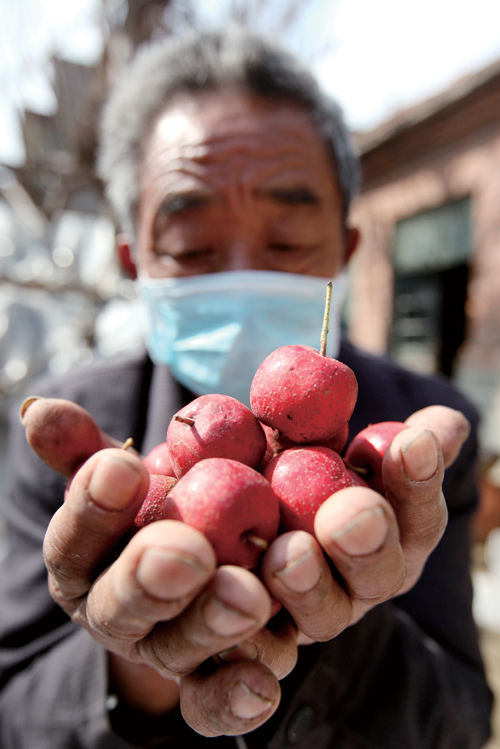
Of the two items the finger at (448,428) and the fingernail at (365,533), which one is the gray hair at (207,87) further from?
the fingernail at (365,533)

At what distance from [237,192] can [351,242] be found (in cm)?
84

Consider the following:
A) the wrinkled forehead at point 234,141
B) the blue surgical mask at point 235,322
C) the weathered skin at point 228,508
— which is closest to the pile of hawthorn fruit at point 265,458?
the weathered skin at point 228,508

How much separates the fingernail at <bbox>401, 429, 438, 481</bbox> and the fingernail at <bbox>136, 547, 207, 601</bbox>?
42 cm

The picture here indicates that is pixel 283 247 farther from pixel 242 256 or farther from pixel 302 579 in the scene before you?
pixel 302 579

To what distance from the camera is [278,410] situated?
3.26ft

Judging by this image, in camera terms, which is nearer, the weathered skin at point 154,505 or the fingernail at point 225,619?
the fingernail at point 225,619

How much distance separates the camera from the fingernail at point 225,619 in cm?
71

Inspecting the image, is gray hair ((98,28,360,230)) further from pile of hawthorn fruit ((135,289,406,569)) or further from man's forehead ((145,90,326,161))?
pile of hawthorn fruit ((135,289,406,569))

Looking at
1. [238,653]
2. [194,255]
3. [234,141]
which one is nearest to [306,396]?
[238,653]

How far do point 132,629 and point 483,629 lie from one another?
12.5ft

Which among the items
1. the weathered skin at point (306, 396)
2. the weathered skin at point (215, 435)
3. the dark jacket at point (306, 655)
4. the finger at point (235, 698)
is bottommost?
the dark jacket at point (306, 655)

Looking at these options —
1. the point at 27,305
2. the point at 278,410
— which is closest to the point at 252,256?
the point at 278,410

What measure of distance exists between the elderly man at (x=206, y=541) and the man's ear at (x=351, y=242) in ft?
0.05

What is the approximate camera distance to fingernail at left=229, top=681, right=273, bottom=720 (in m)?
0.77
